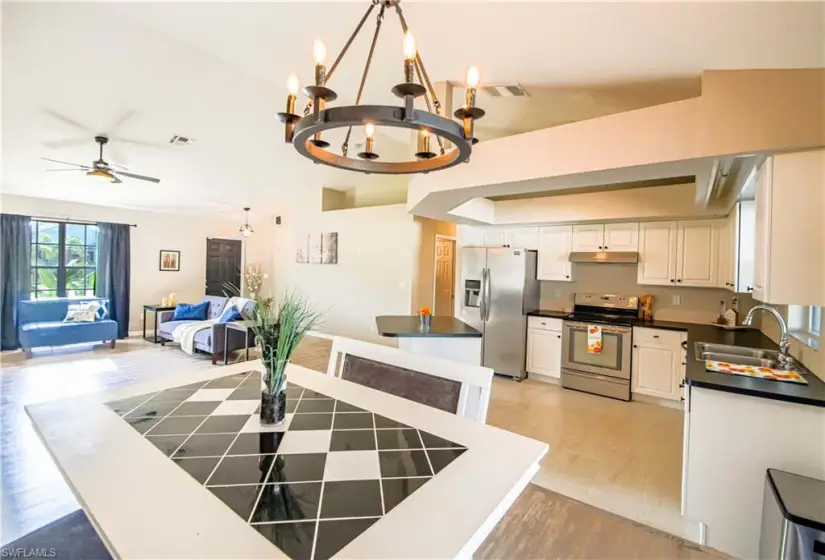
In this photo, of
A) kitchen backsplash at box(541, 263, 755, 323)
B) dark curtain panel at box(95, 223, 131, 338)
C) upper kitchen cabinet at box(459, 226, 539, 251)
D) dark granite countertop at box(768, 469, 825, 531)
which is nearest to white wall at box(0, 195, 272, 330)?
dark curtain panel at box(95, 223, 131, 338)

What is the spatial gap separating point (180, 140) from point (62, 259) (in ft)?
12.2

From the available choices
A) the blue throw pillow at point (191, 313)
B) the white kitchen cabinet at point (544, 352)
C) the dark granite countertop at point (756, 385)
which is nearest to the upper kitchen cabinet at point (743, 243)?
the dark granite countertop at point (756, 385)

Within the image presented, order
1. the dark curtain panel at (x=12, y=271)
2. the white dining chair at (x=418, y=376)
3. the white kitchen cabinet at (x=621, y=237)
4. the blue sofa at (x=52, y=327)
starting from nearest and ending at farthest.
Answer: the white dining chair at (x=418, y=376) → the white kitchen cabinet at (x=621, y=237) → the blue sofa at (x=52, y=327) → the dark curtain panel at (x=12, y=271)

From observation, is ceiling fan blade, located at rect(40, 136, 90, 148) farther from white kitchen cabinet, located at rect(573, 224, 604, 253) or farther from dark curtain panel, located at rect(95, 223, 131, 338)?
white kitchen cabinet, located at rect(573, 224, 604, 253)

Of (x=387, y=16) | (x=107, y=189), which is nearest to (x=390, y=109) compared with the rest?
(x=387, y=16)

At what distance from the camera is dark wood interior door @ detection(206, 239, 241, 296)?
27.3ft

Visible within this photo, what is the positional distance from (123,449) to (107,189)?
640 centimetres

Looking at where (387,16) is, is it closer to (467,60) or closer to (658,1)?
(467,60)

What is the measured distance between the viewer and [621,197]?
13.6 ft

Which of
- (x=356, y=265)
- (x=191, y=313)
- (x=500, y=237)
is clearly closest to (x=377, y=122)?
(x=500, y=237)

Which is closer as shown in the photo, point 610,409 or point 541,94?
point 541,94

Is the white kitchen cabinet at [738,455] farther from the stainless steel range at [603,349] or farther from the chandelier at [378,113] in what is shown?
the stainless steel range at [603,349]

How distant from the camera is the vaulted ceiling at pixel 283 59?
181 cm

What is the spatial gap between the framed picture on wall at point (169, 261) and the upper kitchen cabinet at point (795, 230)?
8.65m
